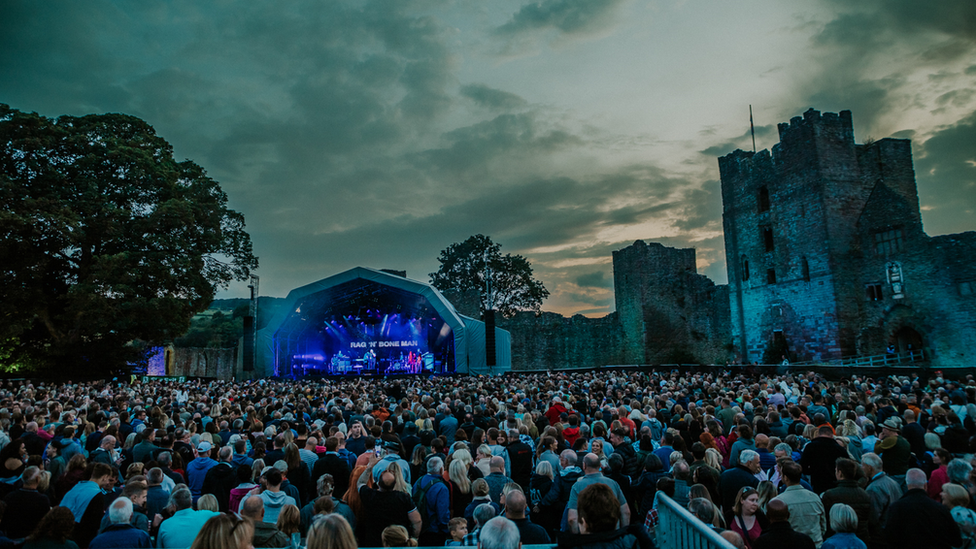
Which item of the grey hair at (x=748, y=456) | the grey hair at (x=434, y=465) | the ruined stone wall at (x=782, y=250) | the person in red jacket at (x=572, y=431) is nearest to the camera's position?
the grey hair at (x=434, y=465)

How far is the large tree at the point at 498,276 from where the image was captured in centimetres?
4909

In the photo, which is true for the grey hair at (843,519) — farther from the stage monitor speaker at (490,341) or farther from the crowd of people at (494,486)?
the stage monitor speaker at (490,341)

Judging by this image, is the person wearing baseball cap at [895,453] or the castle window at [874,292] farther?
the castle window at [874,292]

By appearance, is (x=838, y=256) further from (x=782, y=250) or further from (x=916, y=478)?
(x=916, y=478)

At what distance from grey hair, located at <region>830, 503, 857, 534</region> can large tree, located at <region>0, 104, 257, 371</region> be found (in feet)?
81.1

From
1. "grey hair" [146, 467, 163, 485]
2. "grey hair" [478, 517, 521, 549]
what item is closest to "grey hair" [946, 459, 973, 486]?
"grey hair" [478, 517, 521, 549]

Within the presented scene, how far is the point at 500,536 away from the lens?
2.63 metres

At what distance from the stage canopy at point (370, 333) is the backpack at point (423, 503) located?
73.3 feet

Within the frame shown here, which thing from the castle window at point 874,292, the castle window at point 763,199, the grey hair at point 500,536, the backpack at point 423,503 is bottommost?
the backpack at point 423,503

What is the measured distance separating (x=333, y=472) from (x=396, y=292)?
921 inches

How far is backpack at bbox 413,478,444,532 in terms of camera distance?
4.51 meters

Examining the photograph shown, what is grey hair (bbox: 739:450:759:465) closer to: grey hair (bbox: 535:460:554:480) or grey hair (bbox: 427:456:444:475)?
grey hair (bbox: 535:460:554:480)

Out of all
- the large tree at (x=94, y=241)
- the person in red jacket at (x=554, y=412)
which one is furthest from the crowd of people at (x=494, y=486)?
the large tree at (x=94, y=241)

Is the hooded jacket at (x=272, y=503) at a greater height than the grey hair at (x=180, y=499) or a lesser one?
lesser
